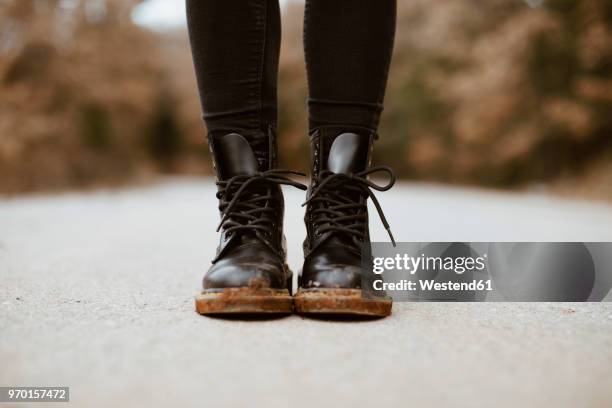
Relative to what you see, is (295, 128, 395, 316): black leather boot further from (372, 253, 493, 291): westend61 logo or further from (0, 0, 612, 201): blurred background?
(0, 0, 612, 201): blurred background

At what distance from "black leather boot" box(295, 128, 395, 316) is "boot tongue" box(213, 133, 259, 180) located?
0.12 metres

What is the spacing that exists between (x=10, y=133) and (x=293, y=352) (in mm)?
5449

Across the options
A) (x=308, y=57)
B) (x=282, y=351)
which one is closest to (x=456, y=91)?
(x=308, y=57)

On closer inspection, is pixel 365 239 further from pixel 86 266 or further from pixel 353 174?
pixel 86 266

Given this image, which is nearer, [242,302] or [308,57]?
[242,302]

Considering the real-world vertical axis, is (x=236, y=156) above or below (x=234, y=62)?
below

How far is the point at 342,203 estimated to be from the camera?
1.02 metres

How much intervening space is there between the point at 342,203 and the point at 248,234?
0.17m

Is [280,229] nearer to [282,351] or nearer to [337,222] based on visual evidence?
[337,222]

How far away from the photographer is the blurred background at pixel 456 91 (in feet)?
19.4

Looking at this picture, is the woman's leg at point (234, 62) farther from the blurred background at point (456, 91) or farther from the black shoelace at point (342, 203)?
the blurred background at point (456, 91)

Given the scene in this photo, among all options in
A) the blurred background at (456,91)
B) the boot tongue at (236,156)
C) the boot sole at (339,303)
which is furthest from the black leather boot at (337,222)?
the blurred background at (456,91)

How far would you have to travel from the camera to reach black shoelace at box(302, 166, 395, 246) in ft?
3.33

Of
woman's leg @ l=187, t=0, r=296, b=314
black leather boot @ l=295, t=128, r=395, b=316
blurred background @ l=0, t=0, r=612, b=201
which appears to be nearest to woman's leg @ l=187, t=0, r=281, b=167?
woman's leg @ l=187, t=0, r=296, b=314
